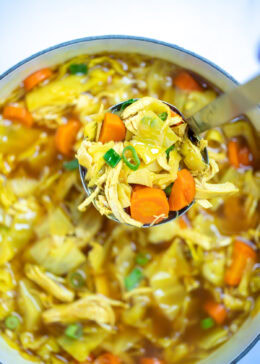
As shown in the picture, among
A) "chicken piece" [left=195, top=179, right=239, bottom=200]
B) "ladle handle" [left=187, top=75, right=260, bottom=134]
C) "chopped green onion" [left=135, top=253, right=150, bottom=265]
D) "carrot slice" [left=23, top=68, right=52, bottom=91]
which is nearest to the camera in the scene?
"ladle handle" [left=187, top=75, right=260, bottom=134]

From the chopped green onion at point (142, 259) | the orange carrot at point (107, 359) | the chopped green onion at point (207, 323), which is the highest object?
the chopped green onion at point (142, 259)

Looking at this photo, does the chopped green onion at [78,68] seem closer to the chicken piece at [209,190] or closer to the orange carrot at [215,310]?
the chicken piece at [209,190]

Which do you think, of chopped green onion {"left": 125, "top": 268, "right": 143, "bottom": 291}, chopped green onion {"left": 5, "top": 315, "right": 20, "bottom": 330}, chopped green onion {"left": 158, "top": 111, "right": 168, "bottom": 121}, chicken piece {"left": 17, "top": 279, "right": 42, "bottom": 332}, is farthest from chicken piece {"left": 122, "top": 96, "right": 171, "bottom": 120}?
chopped green onion {"left": 5, "top": 315, "right": 20, "bottom": 330}

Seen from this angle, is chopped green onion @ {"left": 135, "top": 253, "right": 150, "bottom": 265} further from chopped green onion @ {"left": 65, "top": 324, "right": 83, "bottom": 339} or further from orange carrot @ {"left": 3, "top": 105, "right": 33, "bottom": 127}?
orange carrot @ {"left": 3, "top": 105, "right": 33, "bottom": 127}

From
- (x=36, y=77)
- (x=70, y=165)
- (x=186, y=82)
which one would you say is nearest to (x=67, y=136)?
(x=70, y=165)

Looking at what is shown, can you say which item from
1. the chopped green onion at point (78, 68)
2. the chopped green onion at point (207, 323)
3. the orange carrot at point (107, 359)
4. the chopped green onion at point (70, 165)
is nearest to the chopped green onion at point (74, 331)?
the orange carrot at point (107, 359)

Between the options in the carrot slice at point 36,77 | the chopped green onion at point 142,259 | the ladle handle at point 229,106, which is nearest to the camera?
the ladle handle at point 229,106
